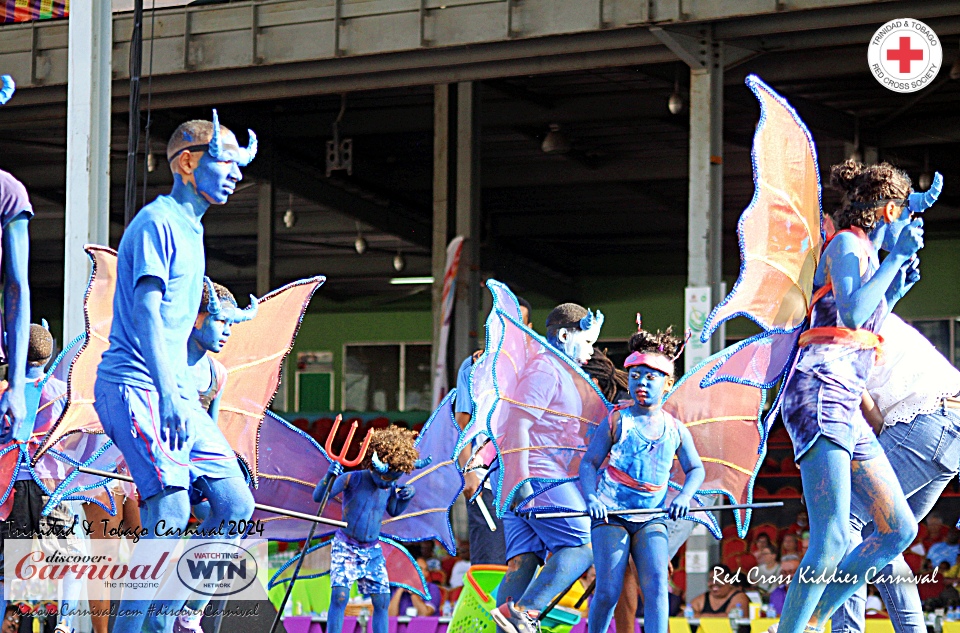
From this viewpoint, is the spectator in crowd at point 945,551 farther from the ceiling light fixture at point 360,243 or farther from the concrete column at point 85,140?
the ceiling light fixture at point 360,243

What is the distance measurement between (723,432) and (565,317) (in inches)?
38.0

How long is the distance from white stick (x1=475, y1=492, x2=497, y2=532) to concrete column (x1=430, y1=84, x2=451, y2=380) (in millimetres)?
7886

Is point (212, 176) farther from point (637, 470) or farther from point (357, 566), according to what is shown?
point (357, 566)

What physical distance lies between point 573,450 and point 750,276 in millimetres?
1287

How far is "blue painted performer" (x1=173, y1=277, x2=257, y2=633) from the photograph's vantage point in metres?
4.67

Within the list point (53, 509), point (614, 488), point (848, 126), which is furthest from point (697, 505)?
point (848, 126)

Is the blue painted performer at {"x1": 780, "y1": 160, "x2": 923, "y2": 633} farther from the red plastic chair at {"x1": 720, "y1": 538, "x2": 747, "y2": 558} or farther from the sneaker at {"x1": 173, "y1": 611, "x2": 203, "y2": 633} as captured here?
the red plastic chair at {"x1": 720, "y1": 538, "x2": 747, "y2": 558}

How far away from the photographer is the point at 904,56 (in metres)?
9.02

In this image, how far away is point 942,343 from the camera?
70.2ft

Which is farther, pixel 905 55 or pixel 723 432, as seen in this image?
pixel 905 55

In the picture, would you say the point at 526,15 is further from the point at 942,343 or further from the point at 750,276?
the point at 942,343

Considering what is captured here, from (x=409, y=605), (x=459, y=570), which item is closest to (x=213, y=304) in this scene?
(x=409, y=605)

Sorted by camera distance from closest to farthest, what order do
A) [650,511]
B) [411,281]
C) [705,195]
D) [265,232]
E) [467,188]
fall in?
[650,511] < [705,195] < [467,188] < [265,232] < [411,281]

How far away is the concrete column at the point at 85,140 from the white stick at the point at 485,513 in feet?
7.31
